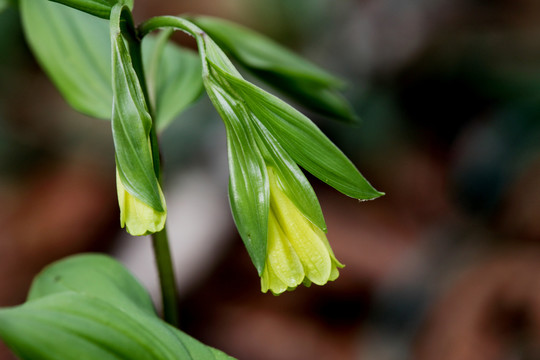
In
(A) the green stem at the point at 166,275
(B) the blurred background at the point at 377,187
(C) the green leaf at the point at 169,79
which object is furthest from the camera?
(B) the blurred background at the point at 377,187

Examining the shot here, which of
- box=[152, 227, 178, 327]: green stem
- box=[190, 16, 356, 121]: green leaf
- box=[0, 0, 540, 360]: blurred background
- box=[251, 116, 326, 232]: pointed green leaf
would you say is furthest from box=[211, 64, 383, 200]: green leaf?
box=[0, 0, 540, 360]: blurred background

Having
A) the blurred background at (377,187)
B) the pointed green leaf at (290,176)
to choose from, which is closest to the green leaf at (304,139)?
the pointed green leaf at (290,176)

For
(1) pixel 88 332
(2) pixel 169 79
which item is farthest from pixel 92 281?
(2) pixel 169 79

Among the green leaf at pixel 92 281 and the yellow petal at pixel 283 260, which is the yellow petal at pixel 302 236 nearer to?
the yellow petal at pixel 283 260

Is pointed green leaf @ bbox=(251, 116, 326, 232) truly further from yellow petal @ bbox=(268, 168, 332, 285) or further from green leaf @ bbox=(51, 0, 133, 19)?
green leaf @ bbox=(51, 0, 133, 19)

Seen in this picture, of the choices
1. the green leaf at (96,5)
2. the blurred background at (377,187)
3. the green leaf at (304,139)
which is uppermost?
the green leaf at (96,5)

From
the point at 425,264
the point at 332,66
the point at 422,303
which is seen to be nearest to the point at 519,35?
the point at 332,66

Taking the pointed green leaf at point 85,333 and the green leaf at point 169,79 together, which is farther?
the green leaf at point 169,79
